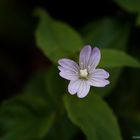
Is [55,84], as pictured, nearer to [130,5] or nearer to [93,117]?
[93,117]

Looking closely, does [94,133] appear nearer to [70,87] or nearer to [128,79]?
[70,87]

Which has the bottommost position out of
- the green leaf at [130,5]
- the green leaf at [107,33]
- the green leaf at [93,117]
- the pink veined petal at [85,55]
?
the green leaf at [93,117]

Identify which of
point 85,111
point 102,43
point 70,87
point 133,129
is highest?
point 102,43

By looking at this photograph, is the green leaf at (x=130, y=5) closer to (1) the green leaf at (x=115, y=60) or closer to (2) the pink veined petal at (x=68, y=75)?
(1) the green leaf at (x=115, y=60)

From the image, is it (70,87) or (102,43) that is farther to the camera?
(102,43)

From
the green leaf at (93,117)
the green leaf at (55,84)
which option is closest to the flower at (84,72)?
the green leaf at (93,117)

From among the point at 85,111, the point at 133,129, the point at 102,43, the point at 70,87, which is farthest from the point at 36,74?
the point at 70,87

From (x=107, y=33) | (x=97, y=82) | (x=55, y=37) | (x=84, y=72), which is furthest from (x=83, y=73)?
(x=107, y=33)
